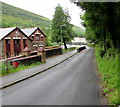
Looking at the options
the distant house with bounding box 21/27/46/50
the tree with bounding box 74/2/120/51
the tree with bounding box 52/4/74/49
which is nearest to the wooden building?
the distant house with bounding box 21/27/46/50

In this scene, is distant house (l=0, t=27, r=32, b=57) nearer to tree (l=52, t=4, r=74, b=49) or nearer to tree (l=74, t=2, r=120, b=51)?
tree (l=52, t=4, r=74, b=49)

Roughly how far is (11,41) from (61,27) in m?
16.2

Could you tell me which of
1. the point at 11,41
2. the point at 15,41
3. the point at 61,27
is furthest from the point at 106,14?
the point at 61,27

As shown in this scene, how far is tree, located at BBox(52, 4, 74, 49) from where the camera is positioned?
43.3 meters

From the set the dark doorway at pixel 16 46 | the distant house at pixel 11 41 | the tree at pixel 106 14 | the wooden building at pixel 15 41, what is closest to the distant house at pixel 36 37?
the wooden building at pixel 15 41

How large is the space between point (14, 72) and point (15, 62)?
1226 mm

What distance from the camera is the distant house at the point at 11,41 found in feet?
101

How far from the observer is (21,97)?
23.6 ft

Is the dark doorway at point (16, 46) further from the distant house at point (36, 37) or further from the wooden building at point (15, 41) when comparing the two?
the distant house at point (36, 37)

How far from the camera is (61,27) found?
4284 centimetres

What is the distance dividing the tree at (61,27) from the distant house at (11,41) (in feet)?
33.9

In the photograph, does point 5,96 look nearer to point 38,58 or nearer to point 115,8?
point 115,8

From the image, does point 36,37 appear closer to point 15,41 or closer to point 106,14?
point 15,41

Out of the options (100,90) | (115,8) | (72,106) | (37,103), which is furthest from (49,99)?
(115,8)
